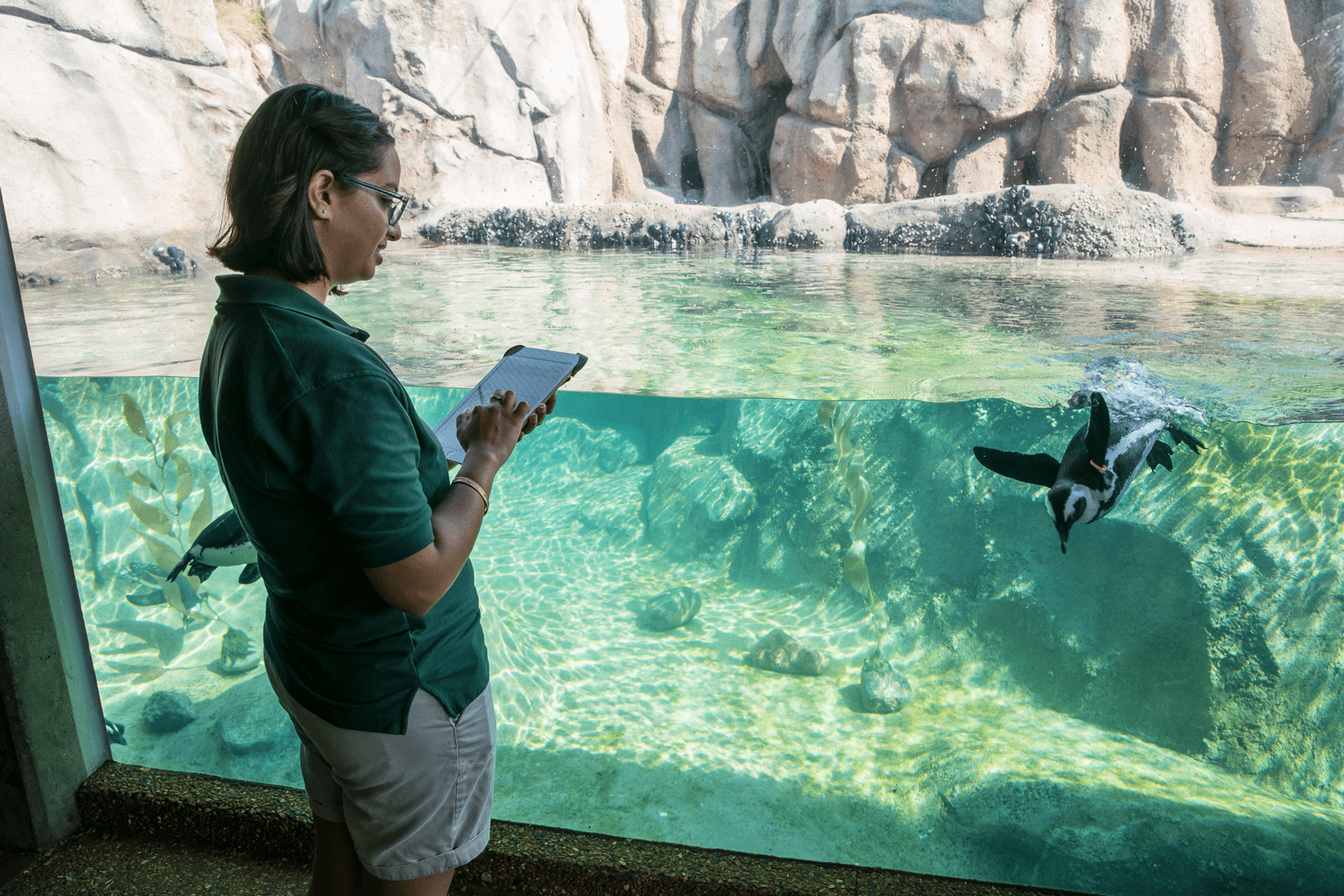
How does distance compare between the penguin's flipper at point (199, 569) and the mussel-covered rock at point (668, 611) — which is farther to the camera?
the mussel-covered rock at point (668, 611)

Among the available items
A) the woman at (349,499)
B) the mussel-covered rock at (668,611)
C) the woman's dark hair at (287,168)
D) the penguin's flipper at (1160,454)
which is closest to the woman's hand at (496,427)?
the woman at (349,499)

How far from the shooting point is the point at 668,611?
20.0 ft

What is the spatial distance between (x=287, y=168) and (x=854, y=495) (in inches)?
211

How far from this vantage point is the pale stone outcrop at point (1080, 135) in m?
3.78

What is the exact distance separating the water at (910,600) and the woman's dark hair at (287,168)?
11.0 feet

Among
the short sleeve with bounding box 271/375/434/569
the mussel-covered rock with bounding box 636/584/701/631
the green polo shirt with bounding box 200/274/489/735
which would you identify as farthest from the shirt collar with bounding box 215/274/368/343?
the mussel-covered rock with bounding box 636/584/701/631

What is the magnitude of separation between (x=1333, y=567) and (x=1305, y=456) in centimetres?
79

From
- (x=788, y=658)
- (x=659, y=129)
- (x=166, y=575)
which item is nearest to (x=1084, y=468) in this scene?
(x=788, y=658)

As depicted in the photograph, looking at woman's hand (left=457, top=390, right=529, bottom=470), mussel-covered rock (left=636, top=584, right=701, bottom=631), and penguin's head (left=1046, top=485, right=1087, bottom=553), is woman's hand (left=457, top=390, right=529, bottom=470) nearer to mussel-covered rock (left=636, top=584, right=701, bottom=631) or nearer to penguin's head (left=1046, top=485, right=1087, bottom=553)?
penguin's head (left=1046, top=485, right=1087, bottom=553)

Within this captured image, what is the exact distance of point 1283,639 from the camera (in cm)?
494

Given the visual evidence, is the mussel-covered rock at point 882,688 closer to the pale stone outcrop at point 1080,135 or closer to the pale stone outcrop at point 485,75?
the pale stone outcrop at point 1080,135

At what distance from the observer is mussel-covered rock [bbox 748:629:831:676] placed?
547 centimetres

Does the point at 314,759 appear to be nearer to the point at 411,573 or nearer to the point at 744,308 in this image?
the point at 411,573

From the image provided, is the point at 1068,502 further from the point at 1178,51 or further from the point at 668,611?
the point at 668,611
